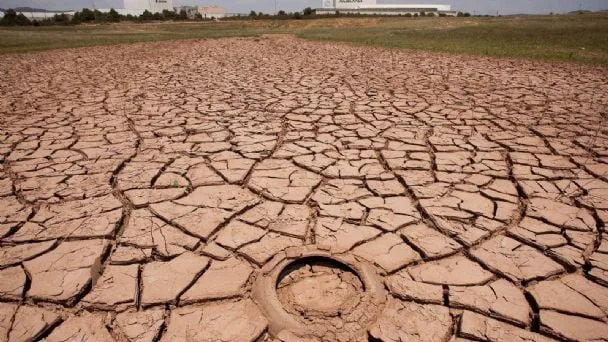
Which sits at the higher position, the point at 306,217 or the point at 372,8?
the point at 372,8

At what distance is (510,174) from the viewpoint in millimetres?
2998

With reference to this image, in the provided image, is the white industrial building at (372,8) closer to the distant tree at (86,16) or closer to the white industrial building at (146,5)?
the white industrial building at (146,5)

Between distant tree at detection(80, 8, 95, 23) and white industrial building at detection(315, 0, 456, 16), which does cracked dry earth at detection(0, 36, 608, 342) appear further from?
white industrial building at detection(315, 0, 456, 16)

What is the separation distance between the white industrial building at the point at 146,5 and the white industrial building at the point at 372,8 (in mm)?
40957

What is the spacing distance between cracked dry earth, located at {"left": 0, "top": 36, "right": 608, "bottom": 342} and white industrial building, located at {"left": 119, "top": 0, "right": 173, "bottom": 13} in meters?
101

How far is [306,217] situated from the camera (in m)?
2.42

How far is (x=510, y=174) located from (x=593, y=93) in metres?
4.09

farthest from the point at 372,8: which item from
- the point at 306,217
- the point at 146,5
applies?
the point at 306,217

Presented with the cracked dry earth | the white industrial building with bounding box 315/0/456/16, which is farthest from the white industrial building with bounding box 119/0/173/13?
the cracked dry earth

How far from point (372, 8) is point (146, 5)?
55.8m

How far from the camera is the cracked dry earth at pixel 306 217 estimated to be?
166 centimetres

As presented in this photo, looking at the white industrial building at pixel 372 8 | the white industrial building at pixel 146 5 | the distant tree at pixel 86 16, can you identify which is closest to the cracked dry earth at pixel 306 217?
the distant tree at pixel 86 16

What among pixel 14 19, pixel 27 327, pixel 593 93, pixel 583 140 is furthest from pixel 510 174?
pixel 14 19

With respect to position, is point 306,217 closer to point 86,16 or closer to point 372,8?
point 86,16
